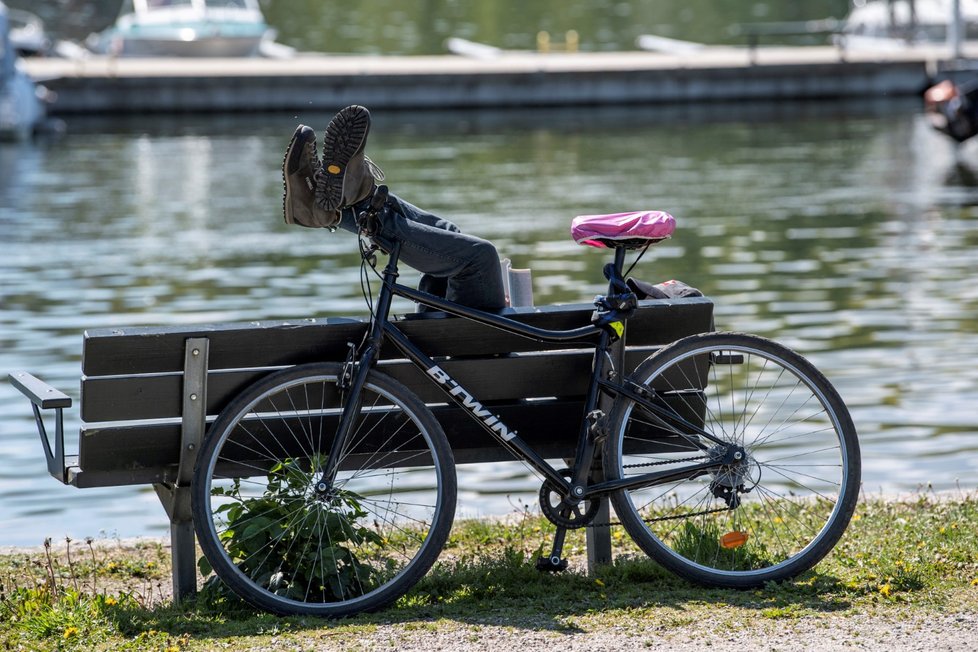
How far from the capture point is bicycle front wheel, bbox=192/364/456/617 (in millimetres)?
4707

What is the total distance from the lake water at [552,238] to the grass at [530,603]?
83.1 inches

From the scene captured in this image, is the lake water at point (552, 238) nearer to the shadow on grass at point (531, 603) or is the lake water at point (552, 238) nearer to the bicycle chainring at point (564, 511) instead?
the shadow on grass at point (531, 603)

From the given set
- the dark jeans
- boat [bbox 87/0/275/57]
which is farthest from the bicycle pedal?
boat [bbox 87/0/275/57]

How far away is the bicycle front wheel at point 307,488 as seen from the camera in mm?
4707

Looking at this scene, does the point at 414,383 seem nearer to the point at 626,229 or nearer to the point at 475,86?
the point at 626,229

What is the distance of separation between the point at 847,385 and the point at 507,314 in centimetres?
585

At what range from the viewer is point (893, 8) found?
4253 centimetres

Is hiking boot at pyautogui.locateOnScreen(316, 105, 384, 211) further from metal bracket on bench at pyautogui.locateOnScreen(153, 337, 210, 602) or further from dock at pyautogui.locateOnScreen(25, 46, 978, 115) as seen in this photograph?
dock at pyautogui.locateOnScreen(25, 46, 978, 115)

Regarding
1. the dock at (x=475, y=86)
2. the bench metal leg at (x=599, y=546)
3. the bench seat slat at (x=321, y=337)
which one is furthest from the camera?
the dock at (x=475, y=86)

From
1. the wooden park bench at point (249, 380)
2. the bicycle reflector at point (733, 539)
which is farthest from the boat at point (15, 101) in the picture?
the bicycle reflector at point (733, 539)

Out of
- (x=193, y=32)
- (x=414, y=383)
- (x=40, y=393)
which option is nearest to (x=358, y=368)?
(x=414, y=383)

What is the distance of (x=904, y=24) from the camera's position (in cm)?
4353

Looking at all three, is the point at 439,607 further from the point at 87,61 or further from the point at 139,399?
the point at 87,61

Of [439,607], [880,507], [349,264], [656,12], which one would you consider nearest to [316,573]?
[439,607]
